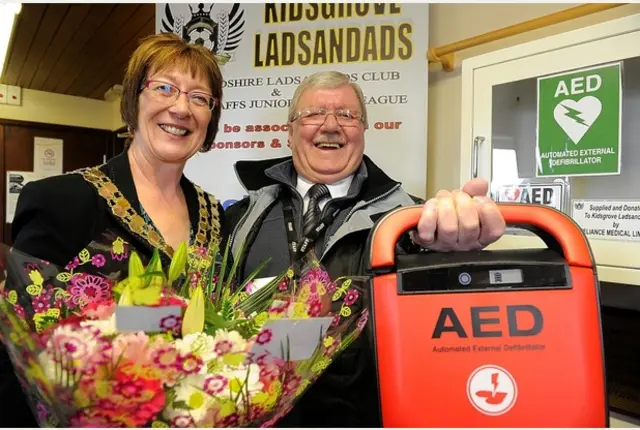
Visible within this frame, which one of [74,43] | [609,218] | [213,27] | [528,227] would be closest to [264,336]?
[528,227]

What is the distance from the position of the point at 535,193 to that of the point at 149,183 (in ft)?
3.36

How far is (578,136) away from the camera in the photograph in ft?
4.19

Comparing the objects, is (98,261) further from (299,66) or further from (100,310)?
(299,66)

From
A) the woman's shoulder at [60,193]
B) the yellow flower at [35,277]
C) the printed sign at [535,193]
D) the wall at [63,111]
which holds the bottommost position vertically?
the yellow flower at [35,277]

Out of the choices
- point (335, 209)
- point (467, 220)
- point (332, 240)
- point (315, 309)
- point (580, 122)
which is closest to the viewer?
point (315, 309)

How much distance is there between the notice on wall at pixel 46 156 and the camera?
4484 millimetres

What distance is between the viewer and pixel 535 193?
1.40 m

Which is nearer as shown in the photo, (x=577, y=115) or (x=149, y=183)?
(x=149, y=183)

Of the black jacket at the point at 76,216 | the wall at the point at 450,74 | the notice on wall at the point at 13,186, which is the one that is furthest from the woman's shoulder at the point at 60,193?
the notice on wall at the point at 13,186

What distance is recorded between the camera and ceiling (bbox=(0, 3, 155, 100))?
262cm

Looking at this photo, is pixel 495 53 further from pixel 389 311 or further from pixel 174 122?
pixel 389 311

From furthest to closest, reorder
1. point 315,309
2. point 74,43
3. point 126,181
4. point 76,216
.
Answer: point 74,43
point 126,181
point 76,216
point 315,309

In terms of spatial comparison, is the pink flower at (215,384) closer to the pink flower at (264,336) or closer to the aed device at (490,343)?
the pink flower at (264,336)

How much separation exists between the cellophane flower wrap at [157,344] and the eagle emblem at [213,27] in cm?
145
